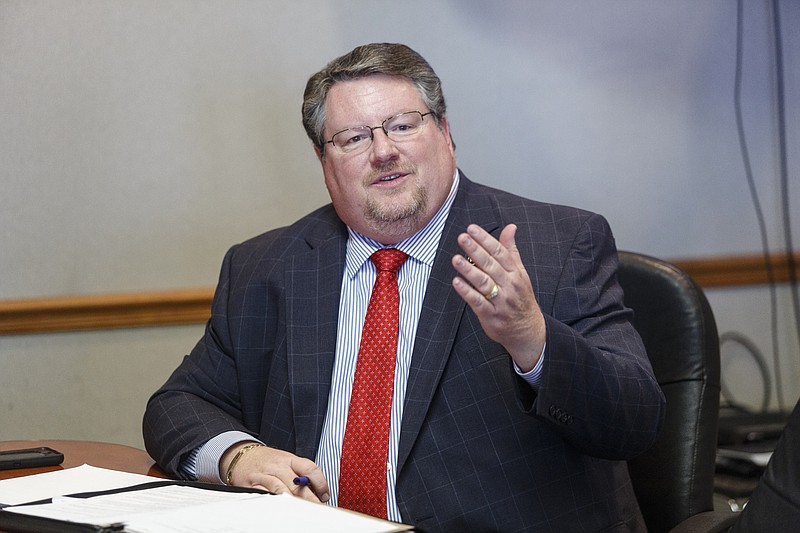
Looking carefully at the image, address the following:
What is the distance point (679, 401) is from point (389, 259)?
68cm

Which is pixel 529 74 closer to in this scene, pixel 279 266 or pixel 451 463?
pixel 279 266

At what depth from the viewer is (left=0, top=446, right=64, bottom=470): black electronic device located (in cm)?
177

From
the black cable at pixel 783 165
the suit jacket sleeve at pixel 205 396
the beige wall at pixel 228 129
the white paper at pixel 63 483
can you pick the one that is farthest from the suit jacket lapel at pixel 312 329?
the black cable at pixel 783 165

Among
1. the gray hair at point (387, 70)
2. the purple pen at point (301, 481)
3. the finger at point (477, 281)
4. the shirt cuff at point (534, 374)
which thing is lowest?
the purple pen at point (301, 481)

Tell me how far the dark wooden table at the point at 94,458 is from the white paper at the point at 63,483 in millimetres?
84

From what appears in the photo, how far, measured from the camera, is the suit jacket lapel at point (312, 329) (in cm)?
196

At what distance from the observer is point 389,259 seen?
2055mm

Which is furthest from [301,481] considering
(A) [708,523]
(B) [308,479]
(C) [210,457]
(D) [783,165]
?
(D) [783,165]

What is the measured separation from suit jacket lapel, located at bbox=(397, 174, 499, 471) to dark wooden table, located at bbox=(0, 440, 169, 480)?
0.48m

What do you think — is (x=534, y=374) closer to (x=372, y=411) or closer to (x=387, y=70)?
(x=372, y=411)

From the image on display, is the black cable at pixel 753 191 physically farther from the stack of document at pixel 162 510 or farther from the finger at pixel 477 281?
the stack of document at pixel 162 510

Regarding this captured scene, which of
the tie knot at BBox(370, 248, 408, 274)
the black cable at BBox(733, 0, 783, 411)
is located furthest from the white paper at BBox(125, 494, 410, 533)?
the black cable at BBox(733, 0, 783, 411)

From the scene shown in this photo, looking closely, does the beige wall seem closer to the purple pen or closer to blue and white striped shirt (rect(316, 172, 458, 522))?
blue and white striped shirt (rect(316, 172, 458, 522))

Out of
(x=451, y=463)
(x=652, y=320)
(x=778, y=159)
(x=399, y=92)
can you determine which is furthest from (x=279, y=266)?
(x=778, y=159)
